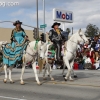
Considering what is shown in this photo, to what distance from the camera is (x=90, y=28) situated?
76938mm

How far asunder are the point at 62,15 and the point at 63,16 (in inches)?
8.8

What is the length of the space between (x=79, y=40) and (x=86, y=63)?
954 cm

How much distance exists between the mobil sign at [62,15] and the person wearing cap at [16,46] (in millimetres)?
19256

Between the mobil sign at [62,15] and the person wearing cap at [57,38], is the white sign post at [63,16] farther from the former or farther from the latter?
the person wearing cap at [57,38]

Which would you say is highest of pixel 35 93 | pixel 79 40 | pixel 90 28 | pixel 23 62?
pixel 90 28

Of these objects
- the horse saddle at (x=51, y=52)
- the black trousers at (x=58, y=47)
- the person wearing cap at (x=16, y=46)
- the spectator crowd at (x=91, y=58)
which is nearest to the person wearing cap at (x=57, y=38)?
the black trousers at (x=58, y=47)

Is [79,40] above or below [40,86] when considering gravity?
above

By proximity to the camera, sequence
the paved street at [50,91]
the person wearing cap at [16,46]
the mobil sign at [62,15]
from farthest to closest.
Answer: the mobil sign at [62,15] < the person wearing cap at [16,46] < the paved street at [50,91]

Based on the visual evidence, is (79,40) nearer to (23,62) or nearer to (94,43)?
(23,62)

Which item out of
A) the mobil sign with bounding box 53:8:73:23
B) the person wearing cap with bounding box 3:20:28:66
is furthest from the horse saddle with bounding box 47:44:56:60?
the mobil sign with bounding box 53:8:73:23

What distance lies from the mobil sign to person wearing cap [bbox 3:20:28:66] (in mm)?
19256

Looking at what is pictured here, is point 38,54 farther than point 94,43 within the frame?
No

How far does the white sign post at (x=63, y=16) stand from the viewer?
3331 cm

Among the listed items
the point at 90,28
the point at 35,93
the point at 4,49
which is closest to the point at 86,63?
the point at 4,49
